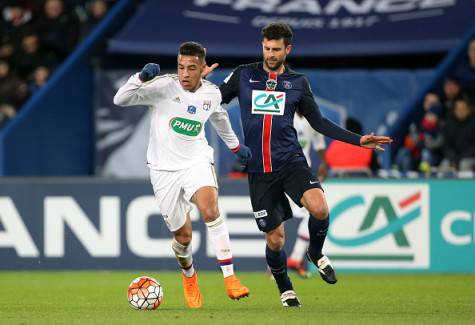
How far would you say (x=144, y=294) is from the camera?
10.4m

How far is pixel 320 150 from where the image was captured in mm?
14289

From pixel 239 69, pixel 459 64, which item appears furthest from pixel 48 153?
pixel 239 69

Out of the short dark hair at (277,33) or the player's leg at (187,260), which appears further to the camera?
the player's leg at (187,260)

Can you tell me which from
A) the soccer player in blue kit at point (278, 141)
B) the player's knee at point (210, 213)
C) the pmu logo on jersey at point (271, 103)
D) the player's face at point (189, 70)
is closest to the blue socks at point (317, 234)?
the soccer player in blue kit at point (278, 141)

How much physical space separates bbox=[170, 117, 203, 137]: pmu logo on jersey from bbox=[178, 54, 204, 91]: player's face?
0.28 meters

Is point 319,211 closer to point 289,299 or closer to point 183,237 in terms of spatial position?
point 289,299

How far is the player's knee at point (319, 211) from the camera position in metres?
10.2

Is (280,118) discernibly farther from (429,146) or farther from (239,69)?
(429,146)

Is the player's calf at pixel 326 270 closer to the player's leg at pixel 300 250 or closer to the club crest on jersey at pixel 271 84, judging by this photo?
the club crest on jersey at pixel 271 84

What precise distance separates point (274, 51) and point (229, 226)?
535 cm

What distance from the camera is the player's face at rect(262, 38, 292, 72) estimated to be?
10430mm

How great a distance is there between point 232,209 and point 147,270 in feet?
4.42

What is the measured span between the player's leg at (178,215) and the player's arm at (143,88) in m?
0.67

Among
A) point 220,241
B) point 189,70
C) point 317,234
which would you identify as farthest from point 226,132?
point 317,234
